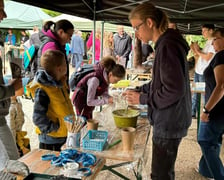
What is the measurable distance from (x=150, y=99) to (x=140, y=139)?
0.36 m

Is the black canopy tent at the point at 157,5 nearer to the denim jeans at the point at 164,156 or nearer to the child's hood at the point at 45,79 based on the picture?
the child's hood at the point at 45,79

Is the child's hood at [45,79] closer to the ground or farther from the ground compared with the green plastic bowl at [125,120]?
farther from the ground

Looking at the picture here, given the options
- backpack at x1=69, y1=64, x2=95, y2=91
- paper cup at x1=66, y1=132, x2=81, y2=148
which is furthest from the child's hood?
→ backpack at x1=69, y1=64, x2=95, y2=91

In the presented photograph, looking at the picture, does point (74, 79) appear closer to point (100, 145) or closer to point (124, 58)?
point (100, 145)

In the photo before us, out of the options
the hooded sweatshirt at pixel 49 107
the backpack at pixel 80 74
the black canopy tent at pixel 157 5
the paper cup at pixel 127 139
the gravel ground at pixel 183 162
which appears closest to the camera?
the paper cup at pixel 127 139

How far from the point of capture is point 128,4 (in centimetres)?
375

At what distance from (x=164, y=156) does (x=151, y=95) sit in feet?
1.28

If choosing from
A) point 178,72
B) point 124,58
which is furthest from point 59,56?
point 124,58

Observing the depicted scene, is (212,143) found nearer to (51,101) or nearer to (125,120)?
(125,120)

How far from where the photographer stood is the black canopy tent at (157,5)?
3.56m

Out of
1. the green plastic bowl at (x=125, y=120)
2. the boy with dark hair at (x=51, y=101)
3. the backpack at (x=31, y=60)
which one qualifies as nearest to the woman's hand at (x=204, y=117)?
the green plastic bowl at (x=125, y=120)

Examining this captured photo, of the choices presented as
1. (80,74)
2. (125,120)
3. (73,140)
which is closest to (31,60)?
(80,74)

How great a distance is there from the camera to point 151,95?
168cm

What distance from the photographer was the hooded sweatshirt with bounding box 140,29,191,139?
155 centimetres
